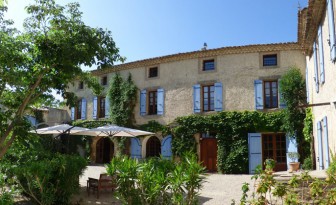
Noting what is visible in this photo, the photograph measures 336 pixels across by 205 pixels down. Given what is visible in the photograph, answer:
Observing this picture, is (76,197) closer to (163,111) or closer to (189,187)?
(189,187)

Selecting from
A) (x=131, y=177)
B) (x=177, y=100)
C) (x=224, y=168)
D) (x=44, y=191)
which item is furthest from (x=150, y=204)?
(x=177, y=100)

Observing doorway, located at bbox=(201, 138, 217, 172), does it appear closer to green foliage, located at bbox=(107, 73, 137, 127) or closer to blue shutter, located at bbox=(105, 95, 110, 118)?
green foliage, located at bbox=(107, 73, 137, 127)

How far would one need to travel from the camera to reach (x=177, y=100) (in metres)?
16.5

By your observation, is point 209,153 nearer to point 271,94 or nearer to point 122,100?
point 271,94

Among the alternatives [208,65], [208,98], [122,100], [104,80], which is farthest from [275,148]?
[104,80]

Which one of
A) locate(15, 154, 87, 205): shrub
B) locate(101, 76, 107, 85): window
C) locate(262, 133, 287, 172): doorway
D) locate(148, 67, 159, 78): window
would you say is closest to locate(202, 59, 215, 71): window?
locate(148, 67, 159, 78): window

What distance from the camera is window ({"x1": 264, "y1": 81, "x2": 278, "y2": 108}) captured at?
14.6 m

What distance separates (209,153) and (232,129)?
5.98ft

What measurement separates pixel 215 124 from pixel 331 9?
29.9 ft

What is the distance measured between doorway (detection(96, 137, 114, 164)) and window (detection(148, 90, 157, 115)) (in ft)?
13.0

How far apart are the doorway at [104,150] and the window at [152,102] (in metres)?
3.96

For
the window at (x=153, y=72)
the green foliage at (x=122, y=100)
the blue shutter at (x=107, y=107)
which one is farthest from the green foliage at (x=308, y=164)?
the blue shutter at (x=107, y=107)

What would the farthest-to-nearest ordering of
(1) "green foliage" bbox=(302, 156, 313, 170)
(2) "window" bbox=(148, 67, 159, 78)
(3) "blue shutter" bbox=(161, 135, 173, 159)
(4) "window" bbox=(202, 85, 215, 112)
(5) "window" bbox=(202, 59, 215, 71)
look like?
1. (2) "window" bbox=(148, 67, 159, 78)
2. (3) "blue shutter" bbox=(161, 135, 173, 159)
3. (5) "window" bbox=(202, 59, 215, 71)
4. (4) "window" bbox=(202, 85, 215, 112)
5. (1) "green foliage" bbox=(302, 156, 313, 170)

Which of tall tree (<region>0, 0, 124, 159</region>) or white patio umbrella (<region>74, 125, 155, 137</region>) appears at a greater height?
tall tree (<region>0, 0, 124, 159</region>)
